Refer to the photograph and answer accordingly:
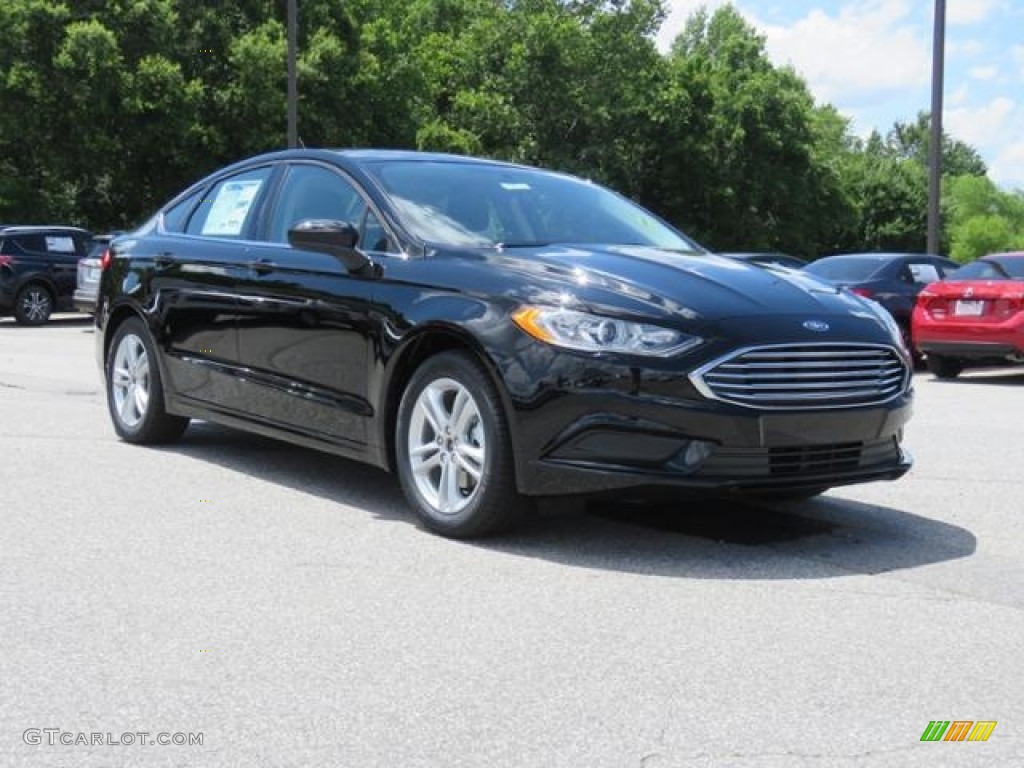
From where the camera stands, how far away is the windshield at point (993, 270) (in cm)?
1420

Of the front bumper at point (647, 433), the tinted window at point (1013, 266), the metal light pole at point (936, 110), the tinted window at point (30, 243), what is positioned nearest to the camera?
the front bumper at point (647, 433)

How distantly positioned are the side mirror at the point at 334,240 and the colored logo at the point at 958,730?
3.39 m

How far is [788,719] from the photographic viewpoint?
354 centimetres

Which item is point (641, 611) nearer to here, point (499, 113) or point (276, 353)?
point (276, 353)

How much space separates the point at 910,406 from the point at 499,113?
141ft

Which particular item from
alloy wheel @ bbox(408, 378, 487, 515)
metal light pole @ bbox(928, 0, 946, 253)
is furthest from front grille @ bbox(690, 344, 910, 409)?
metal light pole @ bbox(928, 0, 946, 253)

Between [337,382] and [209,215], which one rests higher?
[209,215]

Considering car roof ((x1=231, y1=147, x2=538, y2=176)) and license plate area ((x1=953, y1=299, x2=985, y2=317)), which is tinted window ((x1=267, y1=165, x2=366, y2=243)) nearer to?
car roof ((x1=231, y1=147, x2=538, y2=176))

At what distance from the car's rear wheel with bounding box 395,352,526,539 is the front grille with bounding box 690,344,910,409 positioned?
33.8 inches

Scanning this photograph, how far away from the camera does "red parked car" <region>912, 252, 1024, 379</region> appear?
13.8 metres

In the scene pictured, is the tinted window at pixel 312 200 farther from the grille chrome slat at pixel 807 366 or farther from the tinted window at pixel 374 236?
the grille chrome slat at pixel 807 366

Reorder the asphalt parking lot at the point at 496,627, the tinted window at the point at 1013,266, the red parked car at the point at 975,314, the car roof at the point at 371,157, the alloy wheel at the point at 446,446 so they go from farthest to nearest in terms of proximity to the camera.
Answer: the tinted window at the point at 1013,266, the red parked car at the point at 975,314, the car roof at the point at 371,157, the alloy wheel at the point at 446,446, the asphalt parking lot at the point at 496,627

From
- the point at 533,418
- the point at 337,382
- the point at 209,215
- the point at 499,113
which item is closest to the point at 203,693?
the point at 533,418

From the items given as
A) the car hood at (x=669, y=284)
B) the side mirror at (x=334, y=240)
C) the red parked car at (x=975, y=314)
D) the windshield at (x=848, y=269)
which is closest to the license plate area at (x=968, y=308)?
the red parked car at (x=975, y=314)
